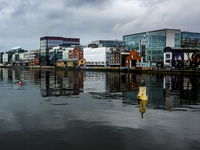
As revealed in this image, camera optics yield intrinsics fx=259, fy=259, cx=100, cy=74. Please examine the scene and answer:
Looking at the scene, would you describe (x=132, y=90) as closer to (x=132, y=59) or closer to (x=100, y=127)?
(x=100, y=127)

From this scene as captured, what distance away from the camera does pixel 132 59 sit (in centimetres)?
16612

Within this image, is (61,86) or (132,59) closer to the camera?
(61,86)

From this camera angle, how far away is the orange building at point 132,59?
16512 centimetres

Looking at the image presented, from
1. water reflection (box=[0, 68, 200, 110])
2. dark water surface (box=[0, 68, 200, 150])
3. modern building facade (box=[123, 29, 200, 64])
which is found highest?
modern building facade (box=[123, 29, 200, 64])

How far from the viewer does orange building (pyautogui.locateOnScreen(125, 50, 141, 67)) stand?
165125 mm

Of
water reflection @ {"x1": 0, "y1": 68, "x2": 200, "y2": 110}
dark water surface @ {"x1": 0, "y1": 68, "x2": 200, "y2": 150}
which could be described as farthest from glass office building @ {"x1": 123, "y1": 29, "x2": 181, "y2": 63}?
dark water surface @ {"x1": 0, "y1": 68, "x2": 200, "y2": 150}

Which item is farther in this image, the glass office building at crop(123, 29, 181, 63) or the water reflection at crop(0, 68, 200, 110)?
the glass office building at crop(123, 29, 181, 63)

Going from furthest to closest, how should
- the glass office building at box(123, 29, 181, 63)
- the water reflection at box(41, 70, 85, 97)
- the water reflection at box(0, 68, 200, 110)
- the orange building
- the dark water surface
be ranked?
the glass office building at box(123, 29, 181, 63)
the orange building
the water reflection at box(41, 70, 85, 97)
the water reflection at box(0, 68, 200, 110)
the dark water surface

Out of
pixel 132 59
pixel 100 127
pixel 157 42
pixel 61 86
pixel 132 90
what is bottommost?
pixel 100 127

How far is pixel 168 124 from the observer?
73.0ft

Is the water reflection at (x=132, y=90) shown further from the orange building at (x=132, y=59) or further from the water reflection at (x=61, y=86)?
the orange building at (x=132, y=59)

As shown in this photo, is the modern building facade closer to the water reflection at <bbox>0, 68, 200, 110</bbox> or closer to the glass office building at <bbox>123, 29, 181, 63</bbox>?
the glass office building at <bbox>123, 29, 181, 63</bbox>

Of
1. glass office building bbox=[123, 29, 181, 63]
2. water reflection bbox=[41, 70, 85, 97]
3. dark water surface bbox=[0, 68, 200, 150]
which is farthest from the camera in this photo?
glass office building bbox=[123, 29, 181, 63]

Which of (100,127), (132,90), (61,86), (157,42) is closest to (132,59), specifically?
(157,42)
